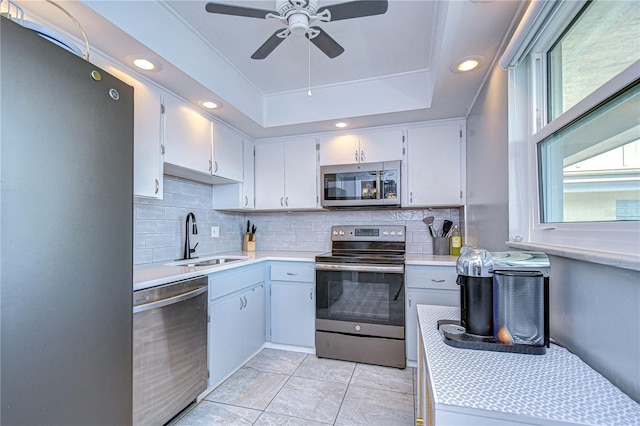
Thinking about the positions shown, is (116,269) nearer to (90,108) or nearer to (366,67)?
(90,108)

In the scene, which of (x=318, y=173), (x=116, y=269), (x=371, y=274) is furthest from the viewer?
(x=318, y=173)

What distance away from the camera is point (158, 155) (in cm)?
194

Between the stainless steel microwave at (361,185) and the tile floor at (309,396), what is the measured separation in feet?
4.76

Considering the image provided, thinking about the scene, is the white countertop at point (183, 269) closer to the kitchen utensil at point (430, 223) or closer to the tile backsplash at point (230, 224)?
the tile backsplash at point (230, 224)

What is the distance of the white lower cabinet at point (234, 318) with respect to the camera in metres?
2.06

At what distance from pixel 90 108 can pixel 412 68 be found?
216 cm

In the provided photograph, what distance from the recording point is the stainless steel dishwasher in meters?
1.48

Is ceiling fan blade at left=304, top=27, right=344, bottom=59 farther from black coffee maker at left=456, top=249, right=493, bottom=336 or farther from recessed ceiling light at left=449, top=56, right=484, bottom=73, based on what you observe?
black coffee maker at left=456, top=249, right=493, bottom=336

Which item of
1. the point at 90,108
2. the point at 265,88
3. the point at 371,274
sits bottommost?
the point at 371,274

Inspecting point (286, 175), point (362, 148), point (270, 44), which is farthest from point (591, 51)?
point (286, 175)

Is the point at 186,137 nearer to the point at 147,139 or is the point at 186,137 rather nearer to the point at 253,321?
the point at 147,139

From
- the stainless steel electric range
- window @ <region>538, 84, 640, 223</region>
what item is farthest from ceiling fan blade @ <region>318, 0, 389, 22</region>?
the stainless steel electric range

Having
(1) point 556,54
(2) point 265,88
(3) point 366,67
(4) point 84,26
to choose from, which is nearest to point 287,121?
(2) point 265,88

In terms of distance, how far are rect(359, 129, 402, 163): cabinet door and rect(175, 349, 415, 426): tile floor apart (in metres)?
1.89
